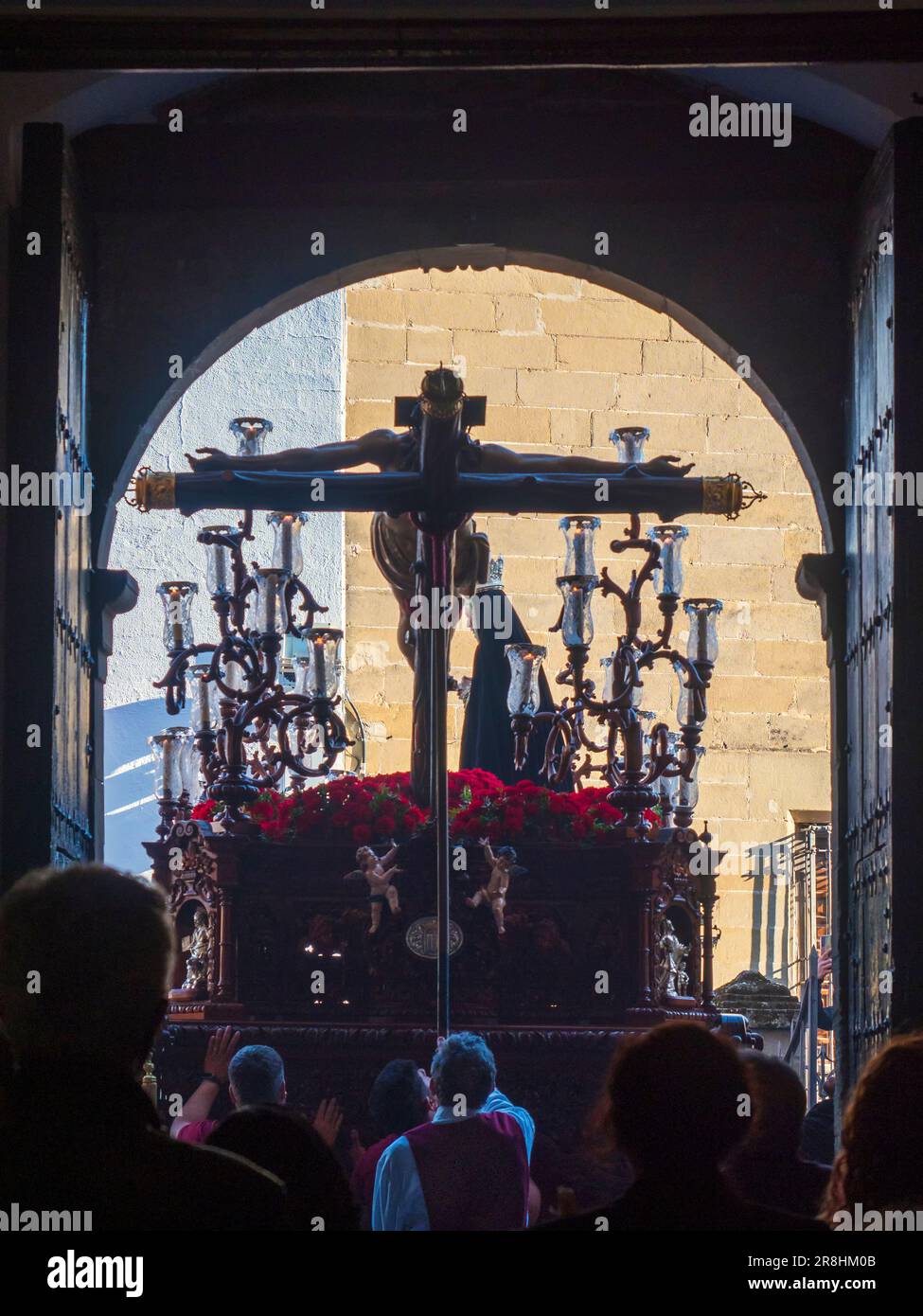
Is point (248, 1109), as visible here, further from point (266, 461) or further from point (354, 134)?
point (354, 134)

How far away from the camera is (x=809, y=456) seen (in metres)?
5.98

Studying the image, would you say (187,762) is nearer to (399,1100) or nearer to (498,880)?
(498,880)

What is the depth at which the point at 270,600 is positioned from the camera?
624 cm

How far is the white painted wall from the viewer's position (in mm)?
11422

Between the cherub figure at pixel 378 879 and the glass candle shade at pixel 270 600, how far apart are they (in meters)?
0.91

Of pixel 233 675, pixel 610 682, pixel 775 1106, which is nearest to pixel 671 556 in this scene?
pixel 610 682

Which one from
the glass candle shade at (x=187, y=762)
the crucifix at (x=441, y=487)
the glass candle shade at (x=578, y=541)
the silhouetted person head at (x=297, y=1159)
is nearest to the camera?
the silhouetted person head at (x=297, y=1159)

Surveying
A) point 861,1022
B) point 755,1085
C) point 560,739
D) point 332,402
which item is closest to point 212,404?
point 332,402

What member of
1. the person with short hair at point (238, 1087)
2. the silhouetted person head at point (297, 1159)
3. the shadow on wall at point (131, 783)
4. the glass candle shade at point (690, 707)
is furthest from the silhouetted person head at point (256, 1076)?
the shadow on wall at point (131, 783)

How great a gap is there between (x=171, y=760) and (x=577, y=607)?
1.87m

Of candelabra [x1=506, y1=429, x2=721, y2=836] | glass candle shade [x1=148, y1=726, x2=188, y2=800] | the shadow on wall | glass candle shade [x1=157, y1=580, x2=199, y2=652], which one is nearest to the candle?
glass candle shade [x1=157, y1=580, x2=199, y2=652]

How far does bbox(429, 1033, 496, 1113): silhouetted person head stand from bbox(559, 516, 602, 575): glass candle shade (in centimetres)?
200

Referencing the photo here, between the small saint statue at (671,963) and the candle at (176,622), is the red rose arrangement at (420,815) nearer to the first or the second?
the small saint statue at (671,963)

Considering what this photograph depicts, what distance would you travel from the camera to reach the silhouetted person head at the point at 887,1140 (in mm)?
2359
